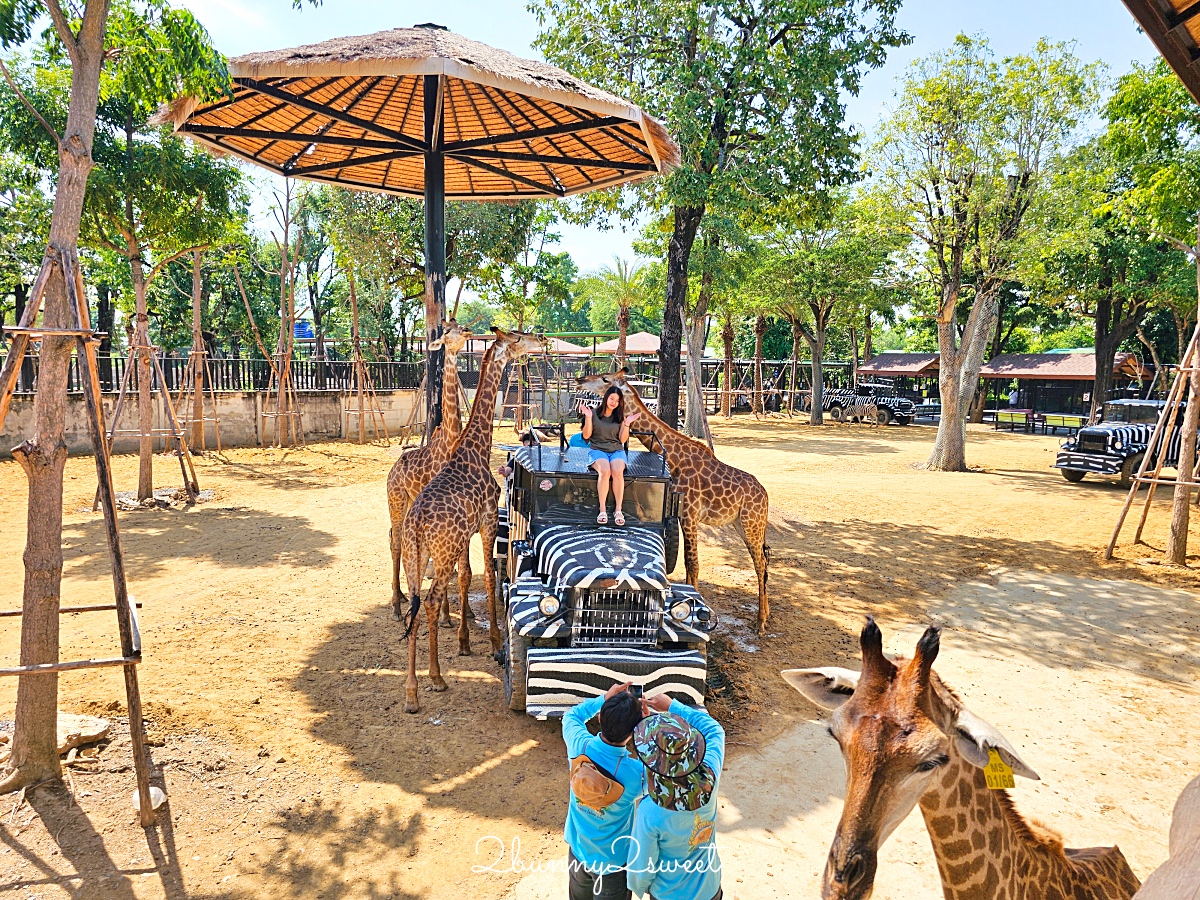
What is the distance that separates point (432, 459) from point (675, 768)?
5320 millimetres

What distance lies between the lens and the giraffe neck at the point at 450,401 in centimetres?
745

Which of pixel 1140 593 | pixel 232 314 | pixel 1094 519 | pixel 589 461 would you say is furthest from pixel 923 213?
pixel 232 314

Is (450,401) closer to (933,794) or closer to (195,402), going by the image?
(933,794)

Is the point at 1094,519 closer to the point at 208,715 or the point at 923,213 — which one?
the point at 923,213

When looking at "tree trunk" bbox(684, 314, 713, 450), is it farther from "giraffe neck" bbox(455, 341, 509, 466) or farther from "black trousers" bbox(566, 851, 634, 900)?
"black trousers" bbox(566, 851, 634, 900)

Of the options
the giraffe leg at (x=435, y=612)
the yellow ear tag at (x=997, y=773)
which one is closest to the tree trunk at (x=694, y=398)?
the giraffe leg at (x=435, y=612)

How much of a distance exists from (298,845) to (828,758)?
357 centimetres

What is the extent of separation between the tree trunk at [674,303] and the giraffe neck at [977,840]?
10.4 meters

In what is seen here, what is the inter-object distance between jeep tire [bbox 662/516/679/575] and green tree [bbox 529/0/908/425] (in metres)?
6.19

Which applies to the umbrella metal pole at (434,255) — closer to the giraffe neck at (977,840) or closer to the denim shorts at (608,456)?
the denim shorts at (608,456)

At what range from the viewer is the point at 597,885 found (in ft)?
9.35

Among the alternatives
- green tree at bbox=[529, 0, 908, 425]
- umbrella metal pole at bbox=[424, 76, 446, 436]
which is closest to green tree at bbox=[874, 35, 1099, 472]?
green tree at bbox=[529, 0, 908, 425]

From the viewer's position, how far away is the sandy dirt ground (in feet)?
13.1

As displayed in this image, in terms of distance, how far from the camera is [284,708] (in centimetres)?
568
